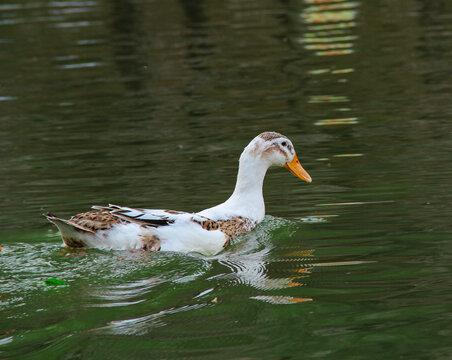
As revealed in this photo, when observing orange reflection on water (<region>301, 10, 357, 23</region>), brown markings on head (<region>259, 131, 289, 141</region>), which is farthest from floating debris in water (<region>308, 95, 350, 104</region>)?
orange reflection on water (<region>301, 10, 357, 23</region>)

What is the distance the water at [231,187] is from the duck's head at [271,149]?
54cm

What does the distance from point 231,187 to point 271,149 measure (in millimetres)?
1155

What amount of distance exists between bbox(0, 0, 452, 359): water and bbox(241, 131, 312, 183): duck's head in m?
0.54

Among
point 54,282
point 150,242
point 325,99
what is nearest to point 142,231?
point 150,242

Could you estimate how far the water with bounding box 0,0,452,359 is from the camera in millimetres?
5840

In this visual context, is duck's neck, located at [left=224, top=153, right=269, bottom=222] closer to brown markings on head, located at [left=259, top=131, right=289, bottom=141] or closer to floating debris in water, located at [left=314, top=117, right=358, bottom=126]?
brown markings on head, located at [left=259, top=131, right=289, bottom=141]

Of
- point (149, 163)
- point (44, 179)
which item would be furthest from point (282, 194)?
point (44, 179)

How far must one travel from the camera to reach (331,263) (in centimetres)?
729

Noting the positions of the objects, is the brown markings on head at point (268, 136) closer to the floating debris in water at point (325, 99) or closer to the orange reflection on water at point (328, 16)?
the floating debris in water at point (325, 99)

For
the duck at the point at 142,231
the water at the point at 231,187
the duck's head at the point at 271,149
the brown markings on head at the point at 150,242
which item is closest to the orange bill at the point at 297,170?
the duck's head at the point at 271,149

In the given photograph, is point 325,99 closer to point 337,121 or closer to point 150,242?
point 337,121

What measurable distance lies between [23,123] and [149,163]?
14.6 feet

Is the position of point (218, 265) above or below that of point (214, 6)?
below

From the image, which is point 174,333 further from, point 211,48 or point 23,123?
point 211,48
